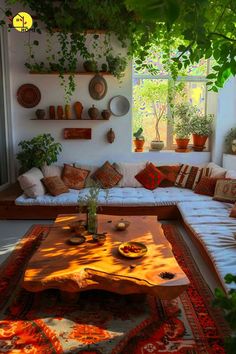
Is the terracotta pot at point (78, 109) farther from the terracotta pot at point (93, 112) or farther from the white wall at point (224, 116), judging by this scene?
the white wall at point (224, 116)

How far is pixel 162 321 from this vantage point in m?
2.36

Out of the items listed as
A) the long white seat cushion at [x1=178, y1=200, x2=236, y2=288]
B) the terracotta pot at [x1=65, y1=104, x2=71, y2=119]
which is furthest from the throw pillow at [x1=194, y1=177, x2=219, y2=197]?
the terracotta pot at [x1=65, y1=104, x2=71, y2=119]

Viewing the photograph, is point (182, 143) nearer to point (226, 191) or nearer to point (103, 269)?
point (226, 191)

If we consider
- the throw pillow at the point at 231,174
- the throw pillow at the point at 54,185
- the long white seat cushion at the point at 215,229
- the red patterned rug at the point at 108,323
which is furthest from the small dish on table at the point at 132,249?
the throw pillow at the point at 231,174

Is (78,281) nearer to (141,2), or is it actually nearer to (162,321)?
(162,321)

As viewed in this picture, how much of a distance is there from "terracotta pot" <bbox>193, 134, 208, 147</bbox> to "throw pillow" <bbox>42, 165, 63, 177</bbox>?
238 cm

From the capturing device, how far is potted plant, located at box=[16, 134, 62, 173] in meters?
5.13

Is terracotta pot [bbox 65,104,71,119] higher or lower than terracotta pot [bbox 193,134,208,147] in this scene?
higher

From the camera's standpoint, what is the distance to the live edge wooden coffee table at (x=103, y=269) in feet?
7.54

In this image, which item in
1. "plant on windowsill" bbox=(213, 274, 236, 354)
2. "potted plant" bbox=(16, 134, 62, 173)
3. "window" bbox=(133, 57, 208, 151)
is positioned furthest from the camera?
"window" bbox=(133, 57, 208, 151)

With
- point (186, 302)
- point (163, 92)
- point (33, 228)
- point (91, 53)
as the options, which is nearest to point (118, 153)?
point (163, 92)

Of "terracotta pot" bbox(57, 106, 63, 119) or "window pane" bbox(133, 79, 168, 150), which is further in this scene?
"window pane" bbox(133, 79, 168, 150)

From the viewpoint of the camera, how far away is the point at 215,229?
3.40m

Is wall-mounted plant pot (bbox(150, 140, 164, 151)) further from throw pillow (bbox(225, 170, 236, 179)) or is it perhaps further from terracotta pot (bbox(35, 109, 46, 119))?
terracotta pot (bbox(35, 109, 46, 119))
